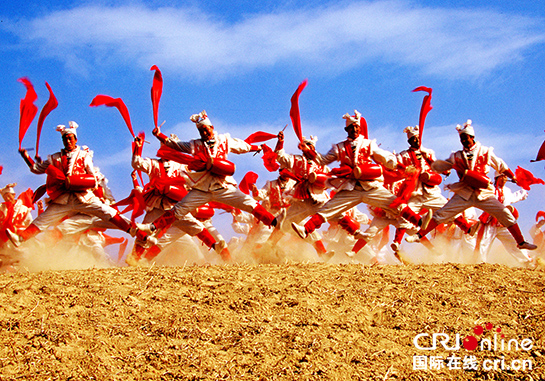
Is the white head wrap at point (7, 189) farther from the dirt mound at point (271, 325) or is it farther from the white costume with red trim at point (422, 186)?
the white costume with red trim at point (422, 186)

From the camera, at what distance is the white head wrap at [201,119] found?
9.30 m

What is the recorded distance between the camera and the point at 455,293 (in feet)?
18.9

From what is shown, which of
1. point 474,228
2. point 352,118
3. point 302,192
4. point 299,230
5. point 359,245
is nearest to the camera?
point 299,230

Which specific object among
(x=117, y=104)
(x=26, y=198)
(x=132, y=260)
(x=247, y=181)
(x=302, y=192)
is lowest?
(x=132, y=260)

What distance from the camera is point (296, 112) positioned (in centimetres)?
967

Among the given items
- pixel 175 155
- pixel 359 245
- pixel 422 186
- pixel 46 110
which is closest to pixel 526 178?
pixel 422 186

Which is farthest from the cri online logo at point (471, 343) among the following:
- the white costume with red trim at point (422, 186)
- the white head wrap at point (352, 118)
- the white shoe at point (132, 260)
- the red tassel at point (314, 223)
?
the white shoe at point (132, 260)

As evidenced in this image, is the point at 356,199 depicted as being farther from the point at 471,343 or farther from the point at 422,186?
the point at 471,343

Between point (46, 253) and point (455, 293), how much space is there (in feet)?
27.1

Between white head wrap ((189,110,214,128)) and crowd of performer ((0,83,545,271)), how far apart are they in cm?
2

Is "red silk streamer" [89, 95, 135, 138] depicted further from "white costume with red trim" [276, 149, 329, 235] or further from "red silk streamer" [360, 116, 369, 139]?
"red silk streamer" [360, 116, 369, 139]

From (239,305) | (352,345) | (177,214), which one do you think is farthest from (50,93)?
(352,345)

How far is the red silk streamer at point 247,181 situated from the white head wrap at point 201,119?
229 centimetres

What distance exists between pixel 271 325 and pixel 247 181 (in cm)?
666
